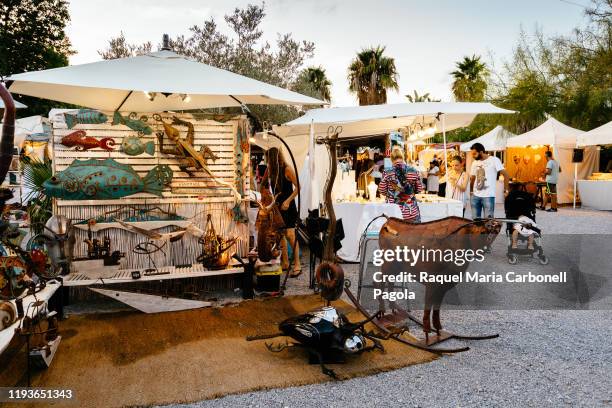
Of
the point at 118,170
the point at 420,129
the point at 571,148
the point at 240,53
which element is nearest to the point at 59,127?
the point at 118,170

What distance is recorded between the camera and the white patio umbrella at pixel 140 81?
162 inches

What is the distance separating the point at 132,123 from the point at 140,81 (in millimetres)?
1797

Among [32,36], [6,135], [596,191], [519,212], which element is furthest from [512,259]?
[32,36]

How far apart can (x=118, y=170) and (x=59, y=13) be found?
813 inches

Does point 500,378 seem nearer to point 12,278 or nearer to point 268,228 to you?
point 268,228

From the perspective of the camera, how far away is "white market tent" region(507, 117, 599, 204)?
1566 centimetres

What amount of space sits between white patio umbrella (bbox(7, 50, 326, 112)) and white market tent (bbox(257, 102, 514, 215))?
8.81 feet

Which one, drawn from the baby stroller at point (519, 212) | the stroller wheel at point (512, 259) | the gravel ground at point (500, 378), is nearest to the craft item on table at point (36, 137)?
the gravel ground at point (500, 378)

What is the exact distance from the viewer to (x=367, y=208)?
24.5 feet

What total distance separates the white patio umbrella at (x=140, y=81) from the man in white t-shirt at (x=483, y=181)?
15.1ft

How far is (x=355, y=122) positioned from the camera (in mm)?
8914

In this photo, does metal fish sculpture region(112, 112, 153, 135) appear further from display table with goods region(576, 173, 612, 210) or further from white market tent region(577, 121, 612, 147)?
display table with goods region(576, 173, 612, 210)

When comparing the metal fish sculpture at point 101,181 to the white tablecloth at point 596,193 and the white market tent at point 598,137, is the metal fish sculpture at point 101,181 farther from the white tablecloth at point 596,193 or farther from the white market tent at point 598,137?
the white tablecloth at point 596,193

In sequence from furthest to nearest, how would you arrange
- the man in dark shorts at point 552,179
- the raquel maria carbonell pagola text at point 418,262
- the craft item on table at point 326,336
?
the man in dark shorts at point 552,179 < the raquel maria carbonell pagola text at point 418,262 < the craft item on table at point 326,336
